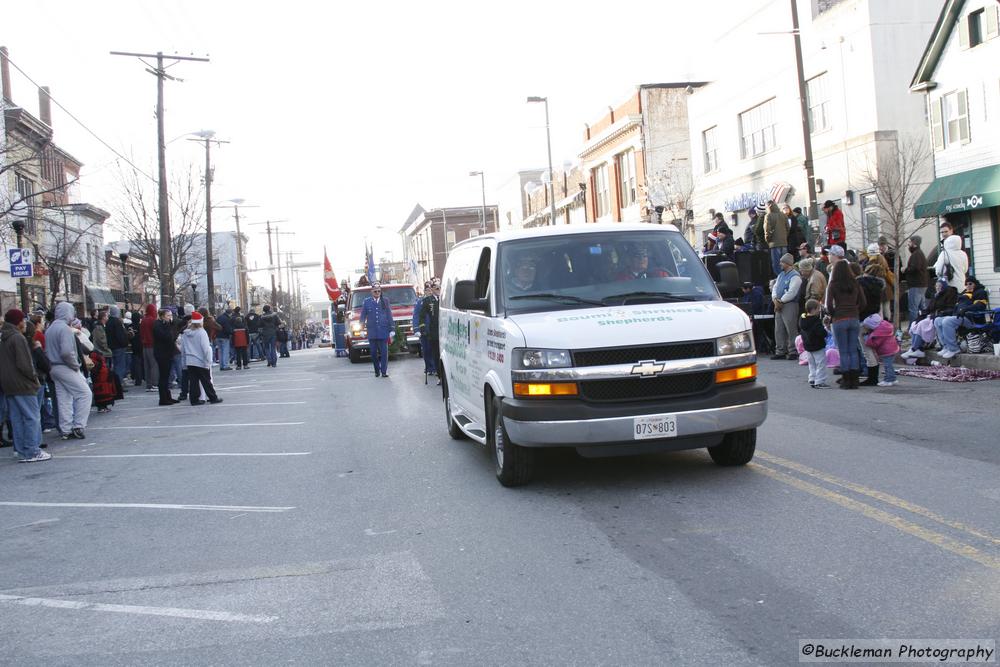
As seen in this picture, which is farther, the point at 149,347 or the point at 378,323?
the point at 149,347

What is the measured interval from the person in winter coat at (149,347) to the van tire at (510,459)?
629 inches

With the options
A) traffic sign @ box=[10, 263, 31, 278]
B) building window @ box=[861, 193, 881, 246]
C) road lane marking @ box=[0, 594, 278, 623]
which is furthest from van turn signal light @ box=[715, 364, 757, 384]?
building window @ box=[861, 193, 881, 246]

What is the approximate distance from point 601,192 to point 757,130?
18.1 meters

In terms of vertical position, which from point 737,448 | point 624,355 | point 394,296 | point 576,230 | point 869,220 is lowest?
point 737,448

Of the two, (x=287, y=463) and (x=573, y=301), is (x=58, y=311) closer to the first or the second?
(x=287, y=463)

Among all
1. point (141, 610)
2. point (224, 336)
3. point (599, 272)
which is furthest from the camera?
point (224, 336)

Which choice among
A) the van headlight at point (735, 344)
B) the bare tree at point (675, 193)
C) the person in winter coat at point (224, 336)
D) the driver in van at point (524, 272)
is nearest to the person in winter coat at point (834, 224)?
the driver in van at point (524, 272)

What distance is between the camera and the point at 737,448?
7715 mm

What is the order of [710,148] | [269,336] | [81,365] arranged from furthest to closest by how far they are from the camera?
[710,148], [269,336], [81,365]

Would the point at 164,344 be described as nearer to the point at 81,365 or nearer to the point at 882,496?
the point at 81,365

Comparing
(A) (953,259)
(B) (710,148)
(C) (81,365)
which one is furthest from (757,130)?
(C) (81,365)

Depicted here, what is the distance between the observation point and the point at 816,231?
76.6 ft

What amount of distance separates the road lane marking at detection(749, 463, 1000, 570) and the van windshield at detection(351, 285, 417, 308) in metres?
21.7

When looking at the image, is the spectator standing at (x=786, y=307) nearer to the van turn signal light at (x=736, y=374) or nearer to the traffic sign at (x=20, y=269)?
the van turn signal light at (x=736, y=374)
